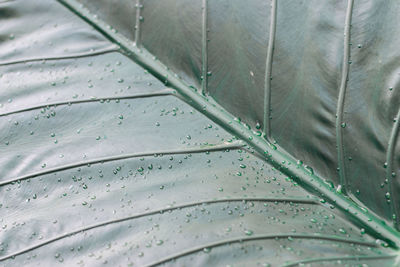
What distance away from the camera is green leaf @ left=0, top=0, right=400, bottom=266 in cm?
84

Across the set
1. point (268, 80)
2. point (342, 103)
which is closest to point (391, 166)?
point (342, 103)

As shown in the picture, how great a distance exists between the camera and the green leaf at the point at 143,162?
0.84 metres

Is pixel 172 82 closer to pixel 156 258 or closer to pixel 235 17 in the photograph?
pixel 235 17

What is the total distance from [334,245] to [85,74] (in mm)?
675

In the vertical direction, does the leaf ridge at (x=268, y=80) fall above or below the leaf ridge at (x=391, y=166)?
above

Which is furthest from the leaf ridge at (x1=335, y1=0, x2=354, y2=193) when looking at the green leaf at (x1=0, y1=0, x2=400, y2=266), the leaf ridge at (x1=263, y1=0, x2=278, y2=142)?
the leaf ridge at (x1=263, y1=0, x2=278, y2=142)

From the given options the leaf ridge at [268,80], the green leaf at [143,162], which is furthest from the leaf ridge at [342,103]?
the leaf ridge at [268,80]

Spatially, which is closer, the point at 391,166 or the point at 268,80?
the point at 391,166

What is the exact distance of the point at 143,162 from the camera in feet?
3.22

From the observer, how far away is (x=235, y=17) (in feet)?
3.55

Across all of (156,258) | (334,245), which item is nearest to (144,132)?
(156,258)

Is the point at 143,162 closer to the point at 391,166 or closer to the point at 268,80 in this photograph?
the point at 268,80

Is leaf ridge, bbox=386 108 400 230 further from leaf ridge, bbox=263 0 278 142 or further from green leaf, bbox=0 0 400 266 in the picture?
leaf ridge, bbox=263 0 278 142

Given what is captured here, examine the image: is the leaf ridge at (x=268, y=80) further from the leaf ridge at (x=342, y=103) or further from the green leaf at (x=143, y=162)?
the leaf ridge at (x=342, y=103)
